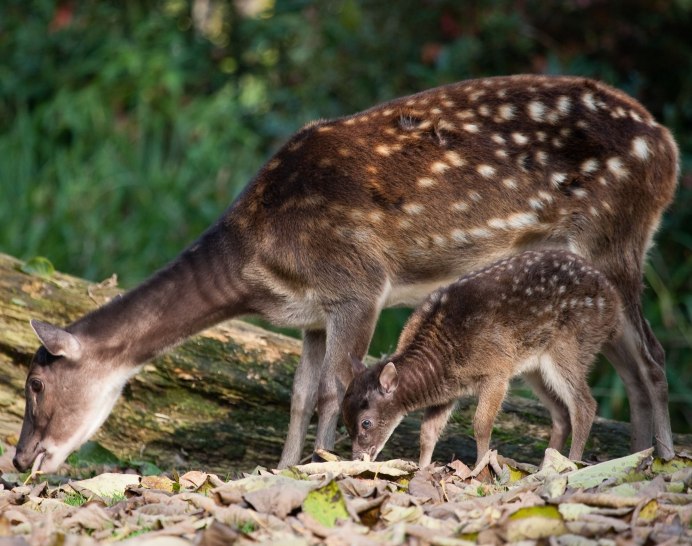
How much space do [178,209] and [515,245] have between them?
4722mm

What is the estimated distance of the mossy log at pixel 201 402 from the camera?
7238 millimetres

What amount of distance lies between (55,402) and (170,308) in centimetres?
84

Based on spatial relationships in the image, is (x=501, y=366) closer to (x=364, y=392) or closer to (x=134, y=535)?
(x=364, y=392)

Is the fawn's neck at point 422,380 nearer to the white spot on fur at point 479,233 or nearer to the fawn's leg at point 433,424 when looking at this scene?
the fawn's leg at point 433,424

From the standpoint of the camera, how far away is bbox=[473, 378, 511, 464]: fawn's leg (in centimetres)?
605

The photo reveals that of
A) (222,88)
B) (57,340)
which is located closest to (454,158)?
(57,340)

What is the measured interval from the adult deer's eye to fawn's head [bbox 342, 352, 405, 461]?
69.8 inches

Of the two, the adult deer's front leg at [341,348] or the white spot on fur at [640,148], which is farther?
the white spot on fur at [640,148]

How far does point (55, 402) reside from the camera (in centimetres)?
661

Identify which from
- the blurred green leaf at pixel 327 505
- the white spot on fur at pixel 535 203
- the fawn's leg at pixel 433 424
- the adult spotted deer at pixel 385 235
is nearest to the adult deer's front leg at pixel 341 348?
the adult spotted deer at pixel 385 235

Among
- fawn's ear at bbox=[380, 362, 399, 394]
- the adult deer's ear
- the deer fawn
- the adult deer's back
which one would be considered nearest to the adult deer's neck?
the adult deer's ear

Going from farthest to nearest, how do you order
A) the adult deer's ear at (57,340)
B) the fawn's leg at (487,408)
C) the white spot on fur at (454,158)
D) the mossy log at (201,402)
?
1. the mossy log at (201,402)
2. the white spot on fur at (454,158)
3. the adult deer's ear at (57,340)
4. the fawn's leg at (487,408)

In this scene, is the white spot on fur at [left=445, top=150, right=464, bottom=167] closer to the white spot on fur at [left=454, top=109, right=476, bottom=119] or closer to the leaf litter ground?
the white spot on fur at [left=454, top=109, right=476, bottom=119]

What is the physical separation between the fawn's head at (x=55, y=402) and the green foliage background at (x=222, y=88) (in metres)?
3.35
